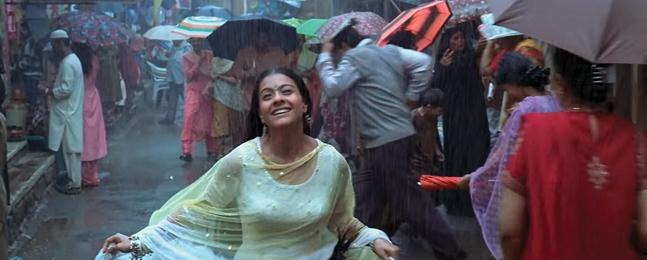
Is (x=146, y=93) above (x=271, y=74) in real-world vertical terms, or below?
below

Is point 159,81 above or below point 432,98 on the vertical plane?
below

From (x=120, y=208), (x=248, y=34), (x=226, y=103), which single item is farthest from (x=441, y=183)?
(x=226, y=103)

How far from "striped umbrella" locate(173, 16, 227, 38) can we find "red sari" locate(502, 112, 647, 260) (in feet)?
31.6

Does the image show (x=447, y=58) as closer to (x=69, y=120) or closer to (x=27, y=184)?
(x=27, y=184)

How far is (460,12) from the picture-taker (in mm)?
7703

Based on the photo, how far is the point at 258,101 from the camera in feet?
11.1

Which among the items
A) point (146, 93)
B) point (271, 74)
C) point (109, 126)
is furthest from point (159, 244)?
point (146, 93)

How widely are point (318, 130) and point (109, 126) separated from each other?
7.54m

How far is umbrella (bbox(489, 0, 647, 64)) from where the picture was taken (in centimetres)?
281

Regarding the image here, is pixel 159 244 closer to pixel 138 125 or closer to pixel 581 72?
pixel 581 72

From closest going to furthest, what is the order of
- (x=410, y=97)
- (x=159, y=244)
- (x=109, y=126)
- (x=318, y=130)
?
(x=159, y=244), (x=410, y=97), (x=318, y=130), (x=109, y=126)

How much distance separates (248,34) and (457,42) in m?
2.78

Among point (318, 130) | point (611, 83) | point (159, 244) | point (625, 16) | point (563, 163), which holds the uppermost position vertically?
point (625, 16)

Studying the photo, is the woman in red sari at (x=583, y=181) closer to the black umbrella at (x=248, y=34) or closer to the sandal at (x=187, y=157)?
the black umbrella at (x=248, y=34)
